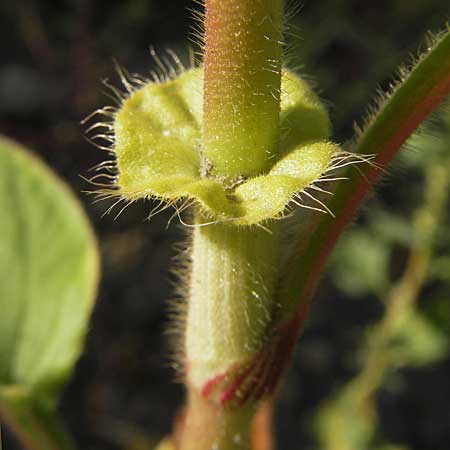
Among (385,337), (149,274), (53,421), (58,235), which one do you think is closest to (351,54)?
(149,274)

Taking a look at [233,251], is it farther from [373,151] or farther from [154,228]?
[154,228]

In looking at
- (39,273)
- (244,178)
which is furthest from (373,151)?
(39,273)

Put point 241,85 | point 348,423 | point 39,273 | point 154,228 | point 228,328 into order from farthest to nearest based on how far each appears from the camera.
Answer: point 154,228
point 348,423
point 39,273
point 228,328
point 241,85

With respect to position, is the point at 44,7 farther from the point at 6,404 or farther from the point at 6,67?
the point at 6,404

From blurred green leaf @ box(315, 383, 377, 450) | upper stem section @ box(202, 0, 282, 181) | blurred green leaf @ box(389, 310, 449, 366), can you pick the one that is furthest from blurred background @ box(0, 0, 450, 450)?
upper stem section @ box(202, 0, 282, 181)

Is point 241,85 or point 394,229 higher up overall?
point 241,85

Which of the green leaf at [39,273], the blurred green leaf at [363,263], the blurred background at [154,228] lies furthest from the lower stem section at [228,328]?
the blurred background at [154,228]

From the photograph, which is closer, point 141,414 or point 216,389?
point 216,389

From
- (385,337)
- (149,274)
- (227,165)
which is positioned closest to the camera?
(227,165)
